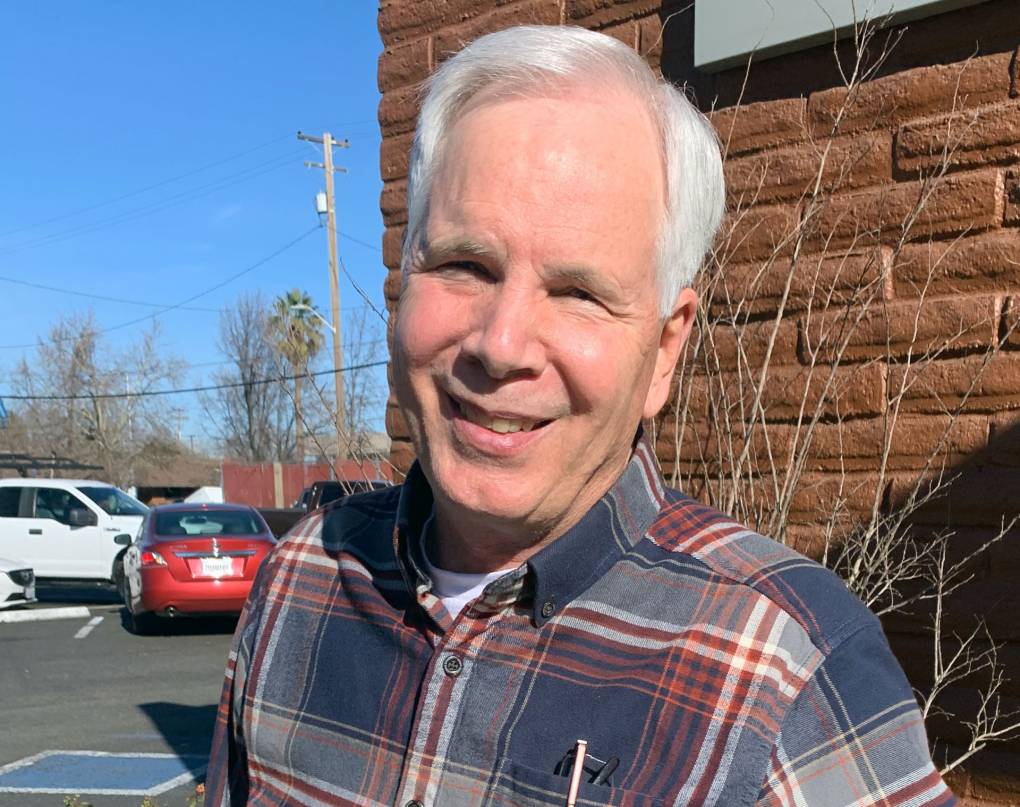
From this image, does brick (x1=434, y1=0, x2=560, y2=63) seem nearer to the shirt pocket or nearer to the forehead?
the forehead

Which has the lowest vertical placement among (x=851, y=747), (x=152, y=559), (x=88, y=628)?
(x=88, y=628)

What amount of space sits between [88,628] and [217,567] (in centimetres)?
202

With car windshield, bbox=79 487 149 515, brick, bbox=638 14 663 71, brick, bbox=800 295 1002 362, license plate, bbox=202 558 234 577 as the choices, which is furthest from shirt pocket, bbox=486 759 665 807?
car windshield, bbox=79 487 149 515

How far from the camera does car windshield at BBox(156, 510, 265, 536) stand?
12.3 metres

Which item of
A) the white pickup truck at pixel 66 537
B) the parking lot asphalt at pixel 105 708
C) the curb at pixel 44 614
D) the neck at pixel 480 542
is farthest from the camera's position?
the white pickup truck at pixel 66 537

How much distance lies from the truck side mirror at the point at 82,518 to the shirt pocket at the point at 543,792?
15.6 m

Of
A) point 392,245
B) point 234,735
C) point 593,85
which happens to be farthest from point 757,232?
point 234,735

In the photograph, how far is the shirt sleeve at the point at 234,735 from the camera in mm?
1828

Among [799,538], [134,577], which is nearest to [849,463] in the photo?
[799,538]

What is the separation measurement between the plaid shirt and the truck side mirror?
15.1 m

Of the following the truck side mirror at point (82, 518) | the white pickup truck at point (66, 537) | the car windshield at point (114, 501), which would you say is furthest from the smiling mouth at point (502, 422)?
the car windshield at point (114, 501)

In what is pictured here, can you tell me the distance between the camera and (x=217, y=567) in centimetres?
1189

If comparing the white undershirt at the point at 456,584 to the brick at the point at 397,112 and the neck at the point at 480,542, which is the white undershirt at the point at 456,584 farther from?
the brick at the point at 397,112

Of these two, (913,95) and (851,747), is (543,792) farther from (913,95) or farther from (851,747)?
(913,95)
